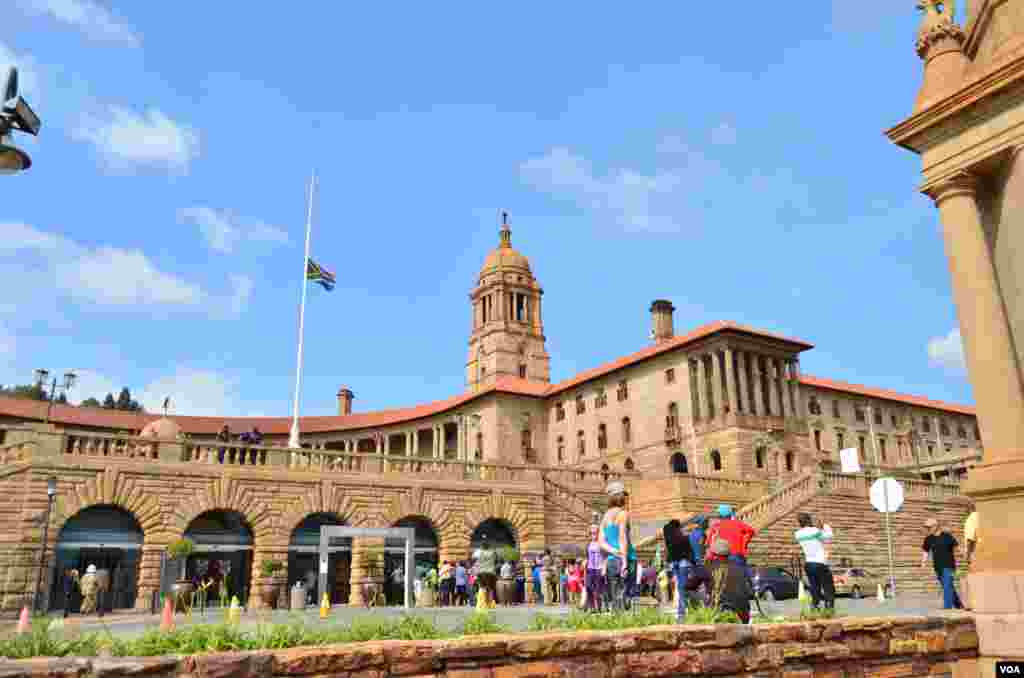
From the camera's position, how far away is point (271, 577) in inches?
1074

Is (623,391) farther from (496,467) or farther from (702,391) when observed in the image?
(496,467)

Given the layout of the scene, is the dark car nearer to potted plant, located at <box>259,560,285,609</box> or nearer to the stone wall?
potted plant, located at <box>259,560,285,609</box>

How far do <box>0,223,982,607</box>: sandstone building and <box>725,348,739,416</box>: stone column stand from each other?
9.0 inches

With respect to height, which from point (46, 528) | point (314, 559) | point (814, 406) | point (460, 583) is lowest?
point (460, 583)

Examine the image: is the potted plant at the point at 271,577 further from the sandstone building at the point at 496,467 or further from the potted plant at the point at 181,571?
→ the potted plant at the point at 181,571

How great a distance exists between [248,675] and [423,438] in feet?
257

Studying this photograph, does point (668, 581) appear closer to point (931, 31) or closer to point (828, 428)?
point (931, 31)

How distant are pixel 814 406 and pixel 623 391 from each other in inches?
698

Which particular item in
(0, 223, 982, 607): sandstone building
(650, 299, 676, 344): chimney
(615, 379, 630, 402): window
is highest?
(650, 299, 676, 344): chimney

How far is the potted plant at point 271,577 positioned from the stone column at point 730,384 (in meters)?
37.0

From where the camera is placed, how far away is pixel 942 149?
1205cm

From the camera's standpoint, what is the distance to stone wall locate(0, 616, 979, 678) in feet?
18.1

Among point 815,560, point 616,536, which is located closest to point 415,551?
point 616,536

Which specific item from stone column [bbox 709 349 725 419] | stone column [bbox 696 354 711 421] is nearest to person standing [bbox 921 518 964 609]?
stone column [bbox 709 349 725 419]
